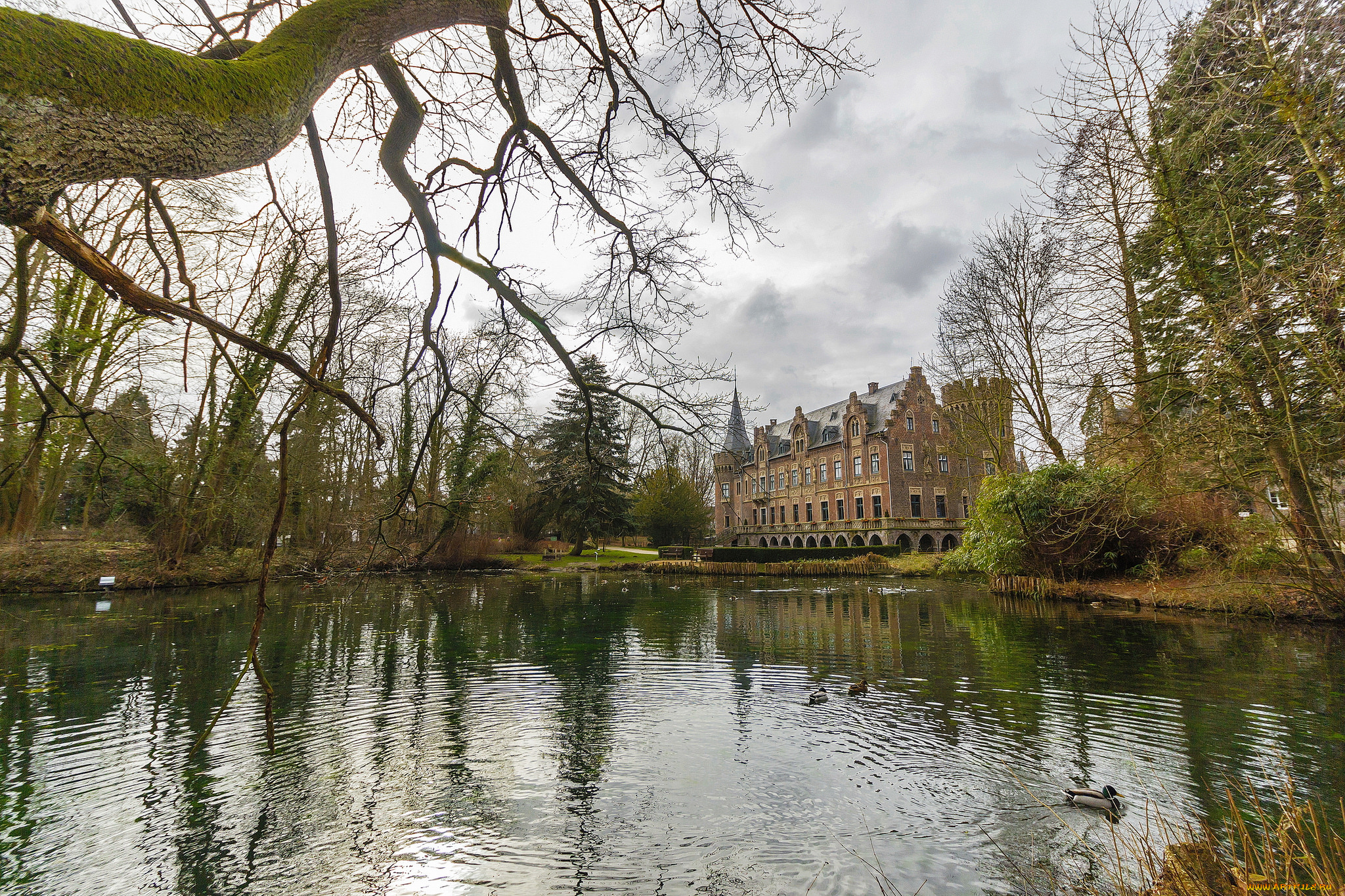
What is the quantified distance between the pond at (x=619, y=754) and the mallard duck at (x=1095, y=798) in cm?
10

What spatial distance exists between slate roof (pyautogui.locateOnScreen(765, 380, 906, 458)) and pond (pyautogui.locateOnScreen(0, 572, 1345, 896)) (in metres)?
30.6

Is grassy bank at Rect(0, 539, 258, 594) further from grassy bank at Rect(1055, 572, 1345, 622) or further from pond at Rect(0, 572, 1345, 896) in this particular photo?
grassy bank at Rect(1055, 572, 1345, 622)

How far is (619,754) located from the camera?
5250 mm

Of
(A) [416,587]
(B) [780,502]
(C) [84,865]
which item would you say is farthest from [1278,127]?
(B) [780,502]

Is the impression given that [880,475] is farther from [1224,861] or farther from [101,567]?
[1224,861]

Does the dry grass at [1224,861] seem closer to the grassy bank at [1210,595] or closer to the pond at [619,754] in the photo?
the pond at [619,754]

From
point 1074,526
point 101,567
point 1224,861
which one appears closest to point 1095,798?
point 1224,861

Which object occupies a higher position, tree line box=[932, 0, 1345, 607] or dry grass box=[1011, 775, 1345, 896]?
tree line box=[932, 0, 1345, 607]

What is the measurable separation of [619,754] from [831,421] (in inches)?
1701

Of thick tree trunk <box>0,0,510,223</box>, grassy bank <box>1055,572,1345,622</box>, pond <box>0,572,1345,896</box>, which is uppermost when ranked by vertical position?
thick tree trunk <box>0,0,510,223</box>

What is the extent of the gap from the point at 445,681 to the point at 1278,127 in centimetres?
1100

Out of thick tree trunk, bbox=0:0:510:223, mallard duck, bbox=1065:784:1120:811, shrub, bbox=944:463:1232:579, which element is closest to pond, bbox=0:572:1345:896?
mallard duck, bbox=1065:784:1120:811

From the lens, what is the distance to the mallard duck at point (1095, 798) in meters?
4.05

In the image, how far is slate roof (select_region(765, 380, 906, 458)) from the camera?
40531 mm
